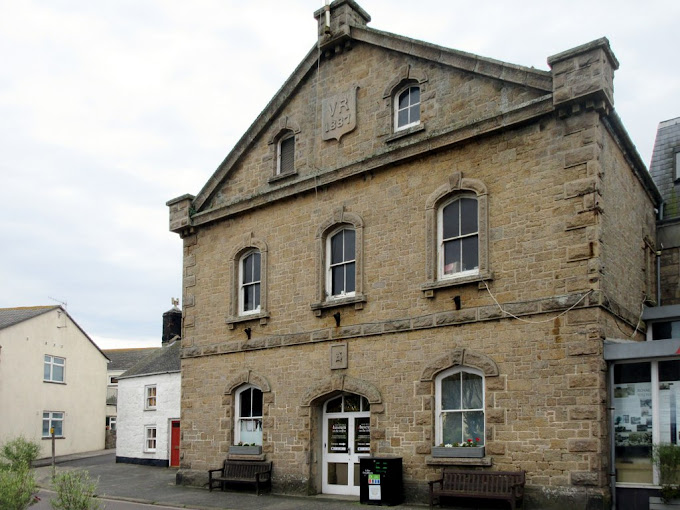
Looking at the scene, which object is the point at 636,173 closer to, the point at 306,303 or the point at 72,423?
the point at 306,303

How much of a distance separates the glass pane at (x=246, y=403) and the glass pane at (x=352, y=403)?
3249 millimetres

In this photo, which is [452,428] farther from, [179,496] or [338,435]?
[179,496]

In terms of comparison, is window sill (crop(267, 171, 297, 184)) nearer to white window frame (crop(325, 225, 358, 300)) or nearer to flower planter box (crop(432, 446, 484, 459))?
white window frame (crop(325, 225, 358, 300))

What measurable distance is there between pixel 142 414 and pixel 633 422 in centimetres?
2204

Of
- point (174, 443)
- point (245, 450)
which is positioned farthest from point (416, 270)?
point (174, 443)

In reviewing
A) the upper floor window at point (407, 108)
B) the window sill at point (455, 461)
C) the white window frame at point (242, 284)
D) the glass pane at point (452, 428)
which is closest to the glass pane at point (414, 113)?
the upper floor window at point (407, 108)

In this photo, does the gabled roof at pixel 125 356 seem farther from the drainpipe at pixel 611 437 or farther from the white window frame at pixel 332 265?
the drainpipe at pixel 611 437

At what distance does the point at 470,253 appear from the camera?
15547 mm

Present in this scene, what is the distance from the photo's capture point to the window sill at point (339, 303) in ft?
55.7

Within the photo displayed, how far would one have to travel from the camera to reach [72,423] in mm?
38469

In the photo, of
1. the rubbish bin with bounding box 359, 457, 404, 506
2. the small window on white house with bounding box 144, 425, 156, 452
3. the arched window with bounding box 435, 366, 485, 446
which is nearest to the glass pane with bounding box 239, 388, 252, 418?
the rubbish bin with bounding box 359, 457, 404, 506

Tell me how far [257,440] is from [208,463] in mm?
1777

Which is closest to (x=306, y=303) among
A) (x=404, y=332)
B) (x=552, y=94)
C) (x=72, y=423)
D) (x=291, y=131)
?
(x=404, y=332)

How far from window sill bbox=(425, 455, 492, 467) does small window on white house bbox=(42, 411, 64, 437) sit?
1058 inches
